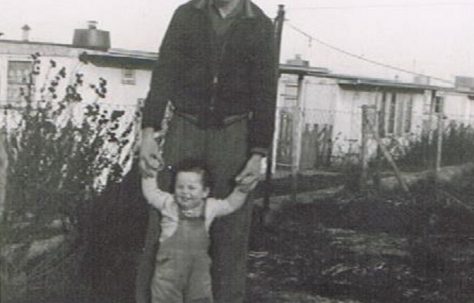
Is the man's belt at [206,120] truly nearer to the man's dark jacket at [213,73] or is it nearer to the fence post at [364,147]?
the man's dark jacket at [213,73]

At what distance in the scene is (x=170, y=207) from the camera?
3734mm

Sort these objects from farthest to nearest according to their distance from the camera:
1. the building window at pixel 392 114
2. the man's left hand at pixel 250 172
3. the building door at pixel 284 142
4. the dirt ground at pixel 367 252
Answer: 1. the building window at pixel 392 114
2. the building door at pixel 284 142
3. the dirt ground at pixel 367 252
4. the man's left hand at pixel 250 172

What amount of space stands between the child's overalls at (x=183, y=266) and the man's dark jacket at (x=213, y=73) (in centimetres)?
54

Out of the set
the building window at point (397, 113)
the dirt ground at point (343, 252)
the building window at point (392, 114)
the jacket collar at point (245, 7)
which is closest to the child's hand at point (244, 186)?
the jacket collar at point (245, 7)

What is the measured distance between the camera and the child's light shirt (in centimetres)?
373

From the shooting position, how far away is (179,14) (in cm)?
378

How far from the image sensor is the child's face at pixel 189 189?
3.68 meters

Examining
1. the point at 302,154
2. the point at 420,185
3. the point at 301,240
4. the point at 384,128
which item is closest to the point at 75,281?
the point at 301,240

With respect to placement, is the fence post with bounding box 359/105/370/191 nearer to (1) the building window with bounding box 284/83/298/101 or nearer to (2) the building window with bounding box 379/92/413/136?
(1) the building window with bounding box 284/83/298/101

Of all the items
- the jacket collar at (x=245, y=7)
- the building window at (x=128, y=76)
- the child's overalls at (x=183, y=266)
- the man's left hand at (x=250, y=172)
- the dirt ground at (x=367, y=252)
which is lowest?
the dirt ground at (x=367, y=252)

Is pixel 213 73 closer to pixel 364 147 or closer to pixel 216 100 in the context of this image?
pixel 216 100

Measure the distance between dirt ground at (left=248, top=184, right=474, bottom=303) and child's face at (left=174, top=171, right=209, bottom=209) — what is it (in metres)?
1.67

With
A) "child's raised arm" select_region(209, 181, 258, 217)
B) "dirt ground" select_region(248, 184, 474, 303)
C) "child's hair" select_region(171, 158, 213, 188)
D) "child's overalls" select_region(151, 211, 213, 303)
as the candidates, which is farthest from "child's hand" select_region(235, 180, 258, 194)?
"dirt ground" select_region(248, 184, 474, 303)

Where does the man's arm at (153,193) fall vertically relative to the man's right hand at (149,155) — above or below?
below
